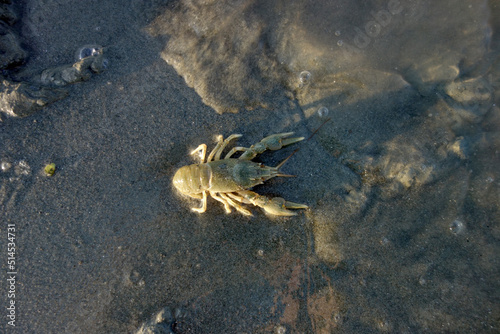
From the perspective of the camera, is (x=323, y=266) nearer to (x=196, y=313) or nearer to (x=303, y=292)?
(x=303, y=292)

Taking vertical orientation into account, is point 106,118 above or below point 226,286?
above

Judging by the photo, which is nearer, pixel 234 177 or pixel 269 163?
pixel 234 177

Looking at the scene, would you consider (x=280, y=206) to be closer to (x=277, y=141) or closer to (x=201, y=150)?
(x=277, y=141)

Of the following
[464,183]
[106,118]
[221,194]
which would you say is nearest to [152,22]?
[106,118]

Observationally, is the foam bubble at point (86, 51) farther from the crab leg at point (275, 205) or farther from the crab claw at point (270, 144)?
the crab leg at point (275, 205)

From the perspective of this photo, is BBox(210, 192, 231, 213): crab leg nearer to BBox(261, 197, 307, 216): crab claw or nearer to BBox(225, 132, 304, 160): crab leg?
BBox(261, 197, 307, 216): crab claw

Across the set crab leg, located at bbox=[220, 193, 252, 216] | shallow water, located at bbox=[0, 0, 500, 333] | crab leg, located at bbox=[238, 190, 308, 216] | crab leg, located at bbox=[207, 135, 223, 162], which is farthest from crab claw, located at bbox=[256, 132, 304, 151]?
crab leg, located at bbox=[220, 193, 252, 216]

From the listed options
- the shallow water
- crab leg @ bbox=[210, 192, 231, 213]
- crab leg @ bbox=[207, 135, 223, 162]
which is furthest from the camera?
crab leg @ bbox=[207, 135, 223, 162]

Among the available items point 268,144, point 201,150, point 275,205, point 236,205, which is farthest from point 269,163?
point 201,150
